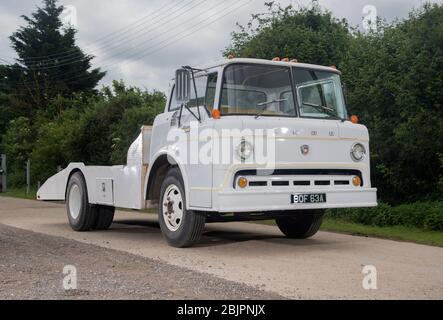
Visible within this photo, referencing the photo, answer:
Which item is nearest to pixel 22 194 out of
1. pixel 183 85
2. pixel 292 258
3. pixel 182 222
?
pixel 182 222

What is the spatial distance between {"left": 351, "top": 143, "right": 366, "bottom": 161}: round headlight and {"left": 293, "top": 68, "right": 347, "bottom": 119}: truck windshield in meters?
0.53

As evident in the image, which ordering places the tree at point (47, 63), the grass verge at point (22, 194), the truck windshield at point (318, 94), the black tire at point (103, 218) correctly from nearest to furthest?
the truck windshield at point (318, 94)
the black tire at point (103, 218)
the grass verge at point (22, 194)
the tree at point (47, 63)

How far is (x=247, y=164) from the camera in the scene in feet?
26.5

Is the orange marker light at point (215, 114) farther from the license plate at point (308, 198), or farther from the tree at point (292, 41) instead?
the tree at point (292, 41)

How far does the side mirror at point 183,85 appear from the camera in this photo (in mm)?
8656

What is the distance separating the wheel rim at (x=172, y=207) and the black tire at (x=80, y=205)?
10.0 feet

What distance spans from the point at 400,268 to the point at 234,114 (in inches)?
114

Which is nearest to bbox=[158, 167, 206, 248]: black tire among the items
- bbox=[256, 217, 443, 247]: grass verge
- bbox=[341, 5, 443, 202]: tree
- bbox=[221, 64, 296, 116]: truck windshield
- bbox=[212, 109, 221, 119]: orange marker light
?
bbox=[212, 109, 221, 119]: orange marker light

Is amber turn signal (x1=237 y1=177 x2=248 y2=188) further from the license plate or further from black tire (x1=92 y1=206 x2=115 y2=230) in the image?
black tire (x1=92 y1=206 x2=115 y2=230)

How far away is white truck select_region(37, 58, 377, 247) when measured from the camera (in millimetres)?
8102

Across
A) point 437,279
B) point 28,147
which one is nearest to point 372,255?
point 437,279

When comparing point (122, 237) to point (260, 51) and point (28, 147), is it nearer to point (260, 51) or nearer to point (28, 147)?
point (260, 51)

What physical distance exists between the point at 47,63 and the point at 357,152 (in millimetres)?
40398

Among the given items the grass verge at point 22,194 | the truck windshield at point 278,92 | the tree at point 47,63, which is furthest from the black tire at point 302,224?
the tree at point 47,63
